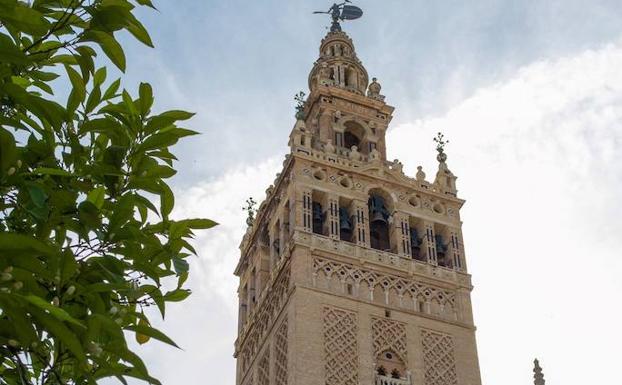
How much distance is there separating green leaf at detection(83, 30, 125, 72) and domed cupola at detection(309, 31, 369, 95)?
91.8 feet

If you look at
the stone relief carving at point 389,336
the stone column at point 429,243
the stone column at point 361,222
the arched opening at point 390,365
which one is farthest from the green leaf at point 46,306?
the stone column at point 429,243

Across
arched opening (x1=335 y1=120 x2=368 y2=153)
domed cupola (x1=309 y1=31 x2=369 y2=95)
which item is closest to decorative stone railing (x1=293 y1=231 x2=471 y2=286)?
arched opening (x1=335 y1=120 x2=368 y2=153)

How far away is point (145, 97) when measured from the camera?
365 centimetres

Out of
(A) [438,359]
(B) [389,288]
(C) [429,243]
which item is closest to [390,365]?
(A) [438,359]

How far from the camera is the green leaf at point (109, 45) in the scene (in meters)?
3.23

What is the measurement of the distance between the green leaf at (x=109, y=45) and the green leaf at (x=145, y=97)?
382mm

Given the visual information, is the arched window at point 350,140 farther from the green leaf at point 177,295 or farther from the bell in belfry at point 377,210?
the green leaf at point 177,295

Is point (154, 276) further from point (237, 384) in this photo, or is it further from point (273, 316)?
point (237, 384)

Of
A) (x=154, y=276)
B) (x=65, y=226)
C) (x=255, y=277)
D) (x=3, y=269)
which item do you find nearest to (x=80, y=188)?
(x=65, y=226)

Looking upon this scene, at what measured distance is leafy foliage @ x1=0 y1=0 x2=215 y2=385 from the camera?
9.20 feet

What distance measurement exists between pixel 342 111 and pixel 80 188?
27.6 metres

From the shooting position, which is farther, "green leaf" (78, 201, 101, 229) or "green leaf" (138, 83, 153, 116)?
"green leaf" (138, 83, 153, 116)

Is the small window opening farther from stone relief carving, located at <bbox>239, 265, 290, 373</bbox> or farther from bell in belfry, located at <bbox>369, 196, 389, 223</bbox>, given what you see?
stone relief carving, located at <bbox>239, 265, 290, 373</bbox>

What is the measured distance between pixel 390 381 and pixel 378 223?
571cm
